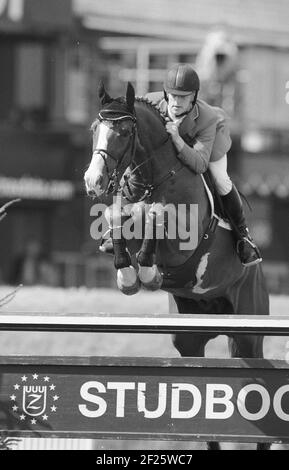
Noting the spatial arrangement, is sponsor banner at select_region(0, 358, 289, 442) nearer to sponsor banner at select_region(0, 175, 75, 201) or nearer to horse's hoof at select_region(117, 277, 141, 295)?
horse's hoof at select_region(117, 277, 141, 295)

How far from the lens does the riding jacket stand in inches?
194

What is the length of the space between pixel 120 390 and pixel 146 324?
1.00 feet

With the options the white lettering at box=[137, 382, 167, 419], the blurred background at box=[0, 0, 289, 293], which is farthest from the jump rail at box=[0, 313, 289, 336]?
the blurred background at box=[0, 0, 289, 293]

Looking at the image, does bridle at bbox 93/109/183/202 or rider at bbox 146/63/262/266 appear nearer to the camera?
bridle at bbox 93/109/183/202

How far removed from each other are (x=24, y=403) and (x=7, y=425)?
0.12 metres

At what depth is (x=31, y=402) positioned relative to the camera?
4.29 metres

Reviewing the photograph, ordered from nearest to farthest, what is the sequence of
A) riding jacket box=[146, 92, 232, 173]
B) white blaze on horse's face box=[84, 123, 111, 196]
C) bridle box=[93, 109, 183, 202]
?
white blaze on horse's face box=[84, 123, 111, 196], bridle box=[93, 109, 183, 202], riding jacket box=[146, 92, 232, 173]

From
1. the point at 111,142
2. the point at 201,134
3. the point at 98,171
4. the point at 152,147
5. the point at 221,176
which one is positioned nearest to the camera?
the point at 98,171

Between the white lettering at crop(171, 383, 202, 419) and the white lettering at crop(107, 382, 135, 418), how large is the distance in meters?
0.18

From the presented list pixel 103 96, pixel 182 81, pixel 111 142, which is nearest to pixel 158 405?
pixel 111 142

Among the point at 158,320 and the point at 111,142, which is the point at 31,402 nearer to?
the point at 158,320

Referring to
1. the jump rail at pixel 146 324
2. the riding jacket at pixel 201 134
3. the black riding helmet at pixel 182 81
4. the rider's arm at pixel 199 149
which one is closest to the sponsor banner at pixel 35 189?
the riding jacket at pixel 201 134

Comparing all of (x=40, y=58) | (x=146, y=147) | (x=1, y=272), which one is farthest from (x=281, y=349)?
(x=40, y=58)

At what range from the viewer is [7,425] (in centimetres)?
429
